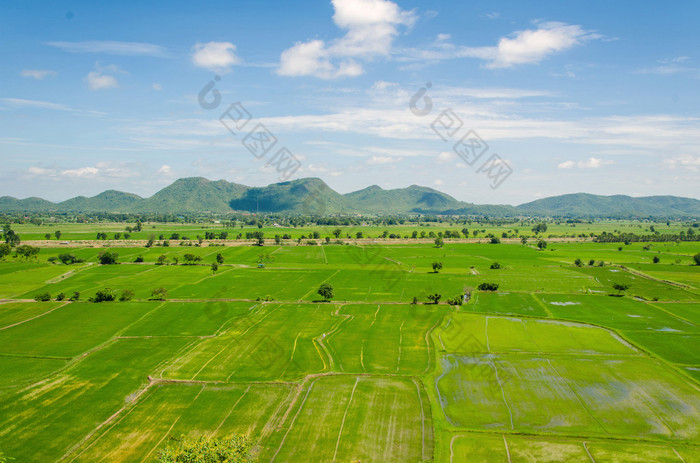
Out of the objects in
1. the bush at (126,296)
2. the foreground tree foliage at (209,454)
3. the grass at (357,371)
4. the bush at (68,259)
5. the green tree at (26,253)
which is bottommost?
the grass at (357,371)

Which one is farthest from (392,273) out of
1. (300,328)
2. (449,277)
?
(300,328)

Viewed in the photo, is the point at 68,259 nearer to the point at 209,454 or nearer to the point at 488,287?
the point at 209,454

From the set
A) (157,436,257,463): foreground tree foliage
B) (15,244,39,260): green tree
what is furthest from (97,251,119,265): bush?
(157,436,257,463): foreground tree foliage

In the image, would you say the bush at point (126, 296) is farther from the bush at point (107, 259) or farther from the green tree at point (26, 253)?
the green tree at point (26, 253)

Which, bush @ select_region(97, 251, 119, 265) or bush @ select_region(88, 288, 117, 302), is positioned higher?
bush @ select_region(97, 251, 119, 265)

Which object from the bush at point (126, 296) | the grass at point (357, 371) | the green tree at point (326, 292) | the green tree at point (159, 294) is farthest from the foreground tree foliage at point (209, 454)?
the bush at point (126, 296)

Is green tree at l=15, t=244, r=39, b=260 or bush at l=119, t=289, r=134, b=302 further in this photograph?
green tree at l=15, t=244, r=39, b=260

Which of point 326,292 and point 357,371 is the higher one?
point 326,292

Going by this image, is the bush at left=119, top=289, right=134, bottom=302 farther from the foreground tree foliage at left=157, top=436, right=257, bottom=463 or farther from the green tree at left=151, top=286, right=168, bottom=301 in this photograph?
the foreground tree foliage at left=157, top=436, right=257, bottom=463

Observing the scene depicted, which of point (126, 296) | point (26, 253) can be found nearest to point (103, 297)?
point (126, 296)

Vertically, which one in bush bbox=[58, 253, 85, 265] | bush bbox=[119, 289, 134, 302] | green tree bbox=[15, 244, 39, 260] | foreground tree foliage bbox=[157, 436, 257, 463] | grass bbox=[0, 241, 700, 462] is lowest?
grass bbox=[0, 241, 700, 462]

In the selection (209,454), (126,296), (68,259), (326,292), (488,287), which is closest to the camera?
(209,454)
